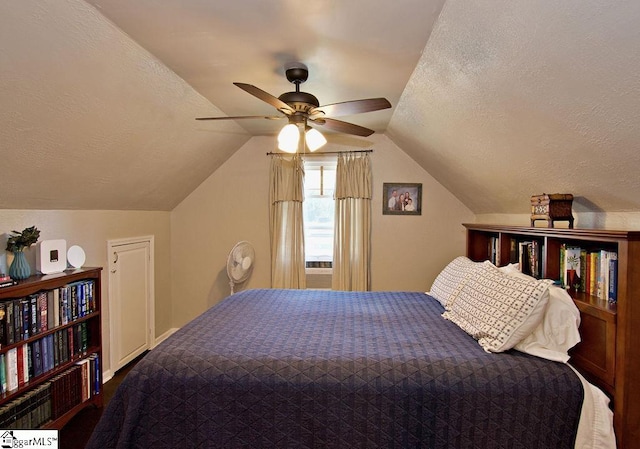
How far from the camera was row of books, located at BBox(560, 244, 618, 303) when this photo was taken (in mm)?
1675

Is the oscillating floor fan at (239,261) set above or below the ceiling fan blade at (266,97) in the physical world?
below

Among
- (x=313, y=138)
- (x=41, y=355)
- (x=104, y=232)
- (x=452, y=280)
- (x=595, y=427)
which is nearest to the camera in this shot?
(x=595, y=427)

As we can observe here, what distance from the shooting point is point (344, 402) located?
4.84 feet

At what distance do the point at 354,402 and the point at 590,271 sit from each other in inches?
57.8

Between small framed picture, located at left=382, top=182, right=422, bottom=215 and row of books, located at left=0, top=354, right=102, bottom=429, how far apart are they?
3.05 metres

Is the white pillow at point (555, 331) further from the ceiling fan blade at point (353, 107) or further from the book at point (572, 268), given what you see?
the ceiling fan blade at point (353, 107)

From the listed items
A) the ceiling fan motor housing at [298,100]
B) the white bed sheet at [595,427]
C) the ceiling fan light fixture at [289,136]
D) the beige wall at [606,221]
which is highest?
the ceiling fan motor housing at [298,100]

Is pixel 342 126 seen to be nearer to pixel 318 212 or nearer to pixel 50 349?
pixel 318 212

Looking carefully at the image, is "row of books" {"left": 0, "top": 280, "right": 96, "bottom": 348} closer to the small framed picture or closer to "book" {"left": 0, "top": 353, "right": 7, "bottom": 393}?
"book" {"left": 0, "top": 353, "right": 7, "bottom": 393}

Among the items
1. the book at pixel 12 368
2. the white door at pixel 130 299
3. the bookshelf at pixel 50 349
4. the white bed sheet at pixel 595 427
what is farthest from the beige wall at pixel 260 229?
the white bed sheet at pixel 595 427

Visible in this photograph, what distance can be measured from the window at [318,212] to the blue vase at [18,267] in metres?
2.49

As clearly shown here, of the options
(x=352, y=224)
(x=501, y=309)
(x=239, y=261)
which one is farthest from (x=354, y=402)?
(x=352, y=224)

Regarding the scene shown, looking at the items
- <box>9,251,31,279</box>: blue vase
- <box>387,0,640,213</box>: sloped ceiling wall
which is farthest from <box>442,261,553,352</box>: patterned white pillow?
<box>9,251,31,279</box>: blue vase

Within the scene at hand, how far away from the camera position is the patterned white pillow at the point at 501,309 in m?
1.64
